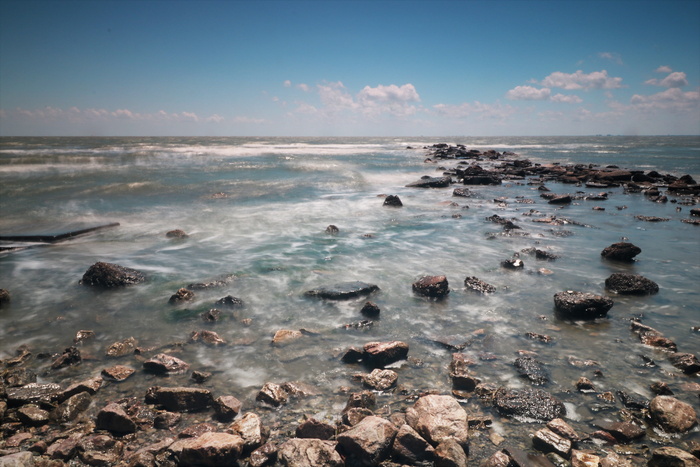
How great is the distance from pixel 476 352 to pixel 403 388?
4.21ft

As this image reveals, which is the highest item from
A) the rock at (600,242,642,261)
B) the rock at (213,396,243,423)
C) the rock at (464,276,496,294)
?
the rock at (600,242,642,261)

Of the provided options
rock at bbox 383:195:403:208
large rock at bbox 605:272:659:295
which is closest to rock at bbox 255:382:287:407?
large rock at bbox 605:272:659:295

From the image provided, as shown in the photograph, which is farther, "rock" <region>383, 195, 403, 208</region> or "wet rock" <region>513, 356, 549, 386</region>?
"rock" <region>383, 195, 403, 208</region>

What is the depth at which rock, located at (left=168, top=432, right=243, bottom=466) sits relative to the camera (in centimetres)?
302

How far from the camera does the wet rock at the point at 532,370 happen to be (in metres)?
4.18

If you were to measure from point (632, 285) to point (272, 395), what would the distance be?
6592 millimetres

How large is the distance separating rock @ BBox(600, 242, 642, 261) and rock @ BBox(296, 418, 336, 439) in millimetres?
8244

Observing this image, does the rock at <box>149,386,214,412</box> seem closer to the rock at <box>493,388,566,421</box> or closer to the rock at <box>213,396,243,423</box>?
the rock at <box>213,396,243,423</box>

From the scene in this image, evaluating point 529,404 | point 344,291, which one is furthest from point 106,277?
point 529,404

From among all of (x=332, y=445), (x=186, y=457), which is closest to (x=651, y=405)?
(x=332, y=445)

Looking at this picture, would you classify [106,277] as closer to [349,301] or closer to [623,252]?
[349,301]

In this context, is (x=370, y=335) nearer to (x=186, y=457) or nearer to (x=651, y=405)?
(x=186, y=457)

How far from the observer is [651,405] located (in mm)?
3568

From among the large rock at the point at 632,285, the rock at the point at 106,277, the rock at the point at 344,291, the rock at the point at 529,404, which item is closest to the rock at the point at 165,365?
the rock at the point at 344,291
